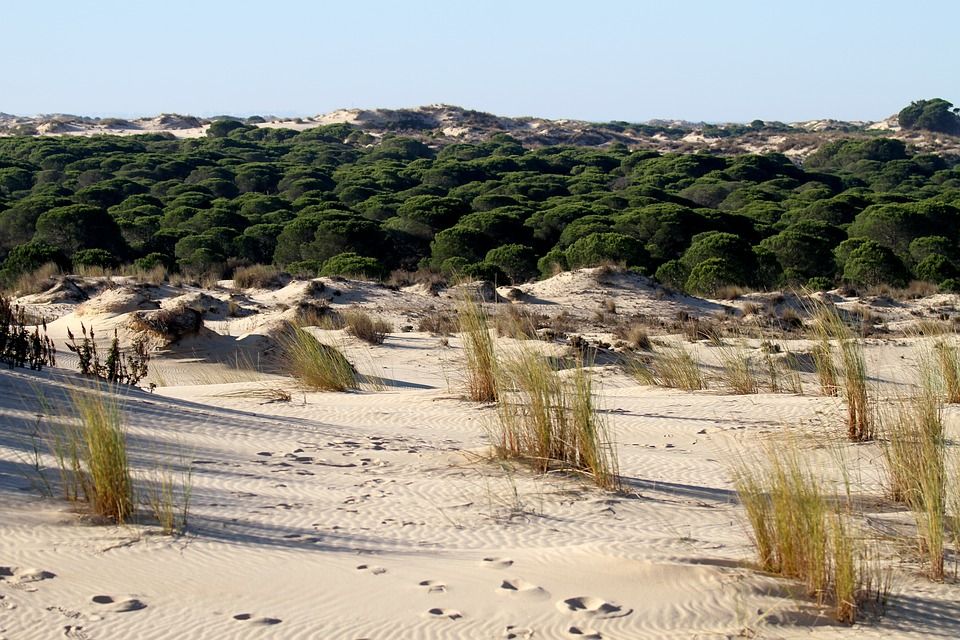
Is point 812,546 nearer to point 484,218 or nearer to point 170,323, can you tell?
point 170,323

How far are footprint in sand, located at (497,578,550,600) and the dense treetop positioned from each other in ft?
58.7

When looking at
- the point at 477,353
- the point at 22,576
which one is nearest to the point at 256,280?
the point at 477,353

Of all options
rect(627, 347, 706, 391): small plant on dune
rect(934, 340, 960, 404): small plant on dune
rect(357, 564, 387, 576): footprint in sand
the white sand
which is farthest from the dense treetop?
rect(357, 564, 387, 576): footprint in sand

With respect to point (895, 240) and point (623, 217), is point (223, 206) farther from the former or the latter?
point (895, 240)

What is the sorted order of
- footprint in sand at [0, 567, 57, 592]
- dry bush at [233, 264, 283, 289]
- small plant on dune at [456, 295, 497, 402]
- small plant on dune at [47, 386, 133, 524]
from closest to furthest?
footprint in sand at [0, 567, 57, 592] → small plant on dune at [47, 386, 133, 524] → small plant on dune at [456, 295, 497, 402] → dry bush at [233, 264, 283, 289]

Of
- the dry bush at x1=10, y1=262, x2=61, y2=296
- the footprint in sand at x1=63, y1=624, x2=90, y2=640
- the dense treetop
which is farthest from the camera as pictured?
the dense treetop

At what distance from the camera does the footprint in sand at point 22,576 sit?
4031 millimetres

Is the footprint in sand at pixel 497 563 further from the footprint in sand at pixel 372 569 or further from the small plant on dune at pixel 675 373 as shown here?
the small plant on dune at pixel 675 373

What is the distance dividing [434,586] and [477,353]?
5.16m

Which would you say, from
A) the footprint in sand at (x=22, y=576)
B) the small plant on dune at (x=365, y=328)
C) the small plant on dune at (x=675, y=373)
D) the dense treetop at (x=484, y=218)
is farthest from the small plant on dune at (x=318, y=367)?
the dense treetop at (x=484, y=218)

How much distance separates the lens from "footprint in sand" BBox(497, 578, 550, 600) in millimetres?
4199

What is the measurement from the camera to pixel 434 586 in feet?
14.0

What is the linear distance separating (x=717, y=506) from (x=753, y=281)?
63.0ft

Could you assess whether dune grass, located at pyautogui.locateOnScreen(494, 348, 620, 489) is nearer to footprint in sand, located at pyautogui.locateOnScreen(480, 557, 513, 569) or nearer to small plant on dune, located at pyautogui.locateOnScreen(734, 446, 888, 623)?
footprint in sand, located at pyautogui.locateOnScreen(480, 557, 513, 569)
